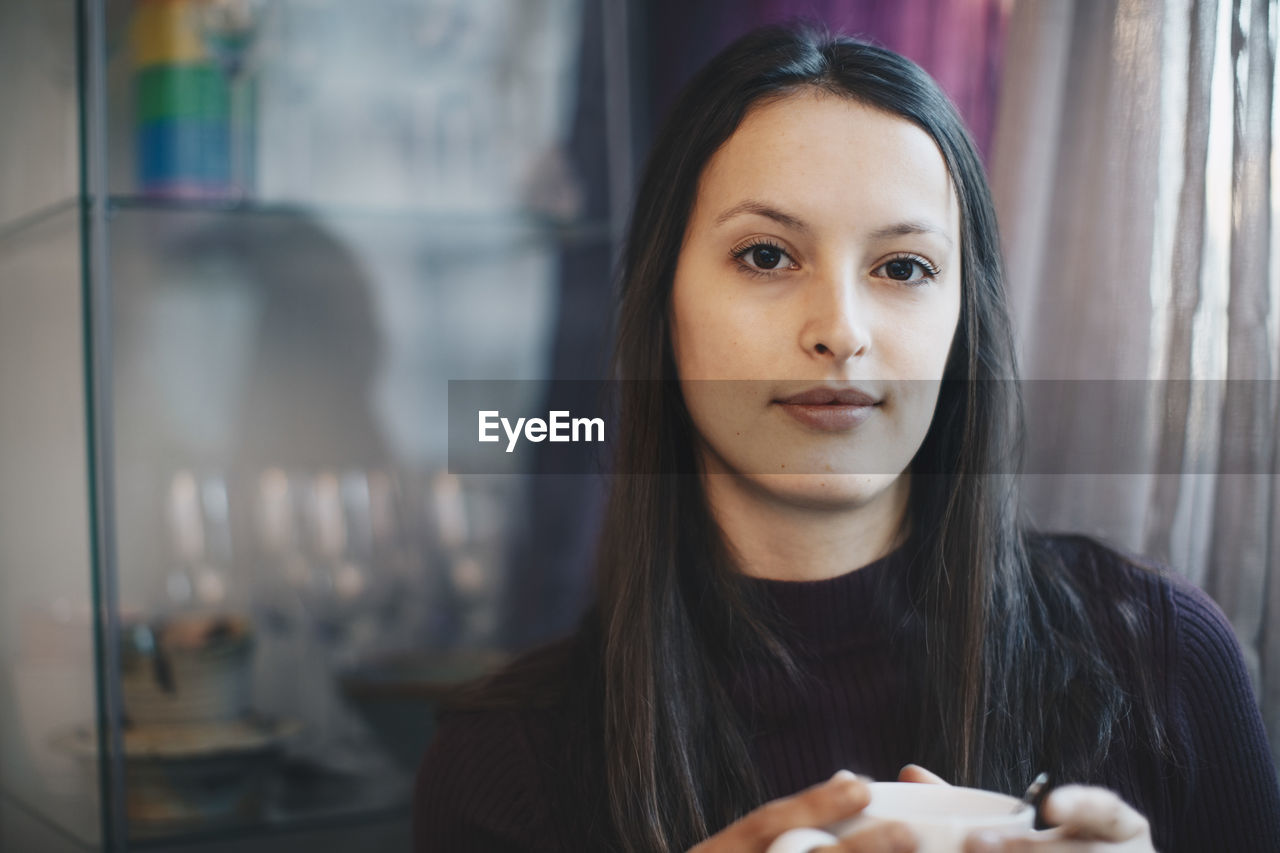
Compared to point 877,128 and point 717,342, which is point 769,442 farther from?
point 877,128

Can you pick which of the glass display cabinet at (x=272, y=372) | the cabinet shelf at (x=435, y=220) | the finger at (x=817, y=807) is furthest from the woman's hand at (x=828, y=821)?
the cabinet shelf at (x=435, y=220)

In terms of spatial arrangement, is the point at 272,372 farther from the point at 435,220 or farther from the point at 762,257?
the point at 762,257

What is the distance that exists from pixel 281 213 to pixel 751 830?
959mm

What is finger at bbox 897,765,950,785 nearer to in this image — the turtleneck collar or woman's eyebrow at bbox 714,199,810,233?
the turtleneck collar

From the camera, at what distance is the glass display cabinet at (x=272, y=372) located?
3.41 ft

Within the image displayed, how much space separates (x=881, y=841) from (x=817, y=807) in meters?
0.03

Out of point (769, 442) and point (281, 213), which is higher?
point (281, 213)

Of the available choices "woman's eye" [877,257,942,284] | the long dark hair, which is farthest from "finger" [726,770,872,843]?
"woman's eye" [877,257,942,284]

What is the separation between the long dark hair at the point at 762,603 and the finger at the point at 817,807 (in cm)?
13

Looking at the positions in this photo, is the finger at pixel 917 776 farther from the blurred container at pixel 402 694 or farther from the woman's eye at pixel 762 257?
the blurred container at pixel 402 694

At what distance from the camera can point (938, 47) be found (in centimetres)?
87

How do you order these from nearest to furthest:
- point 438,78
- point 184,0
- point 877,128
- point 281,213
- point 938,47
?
point 877,128, point 938,47, point 184,0, point 281,213, point 438,78

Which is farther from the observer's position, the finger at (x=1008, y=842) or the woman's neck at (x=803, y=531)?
the woman's neck at (x=803, y=531)

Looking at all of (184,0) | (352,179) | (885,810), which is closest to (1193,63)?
(885,810)
